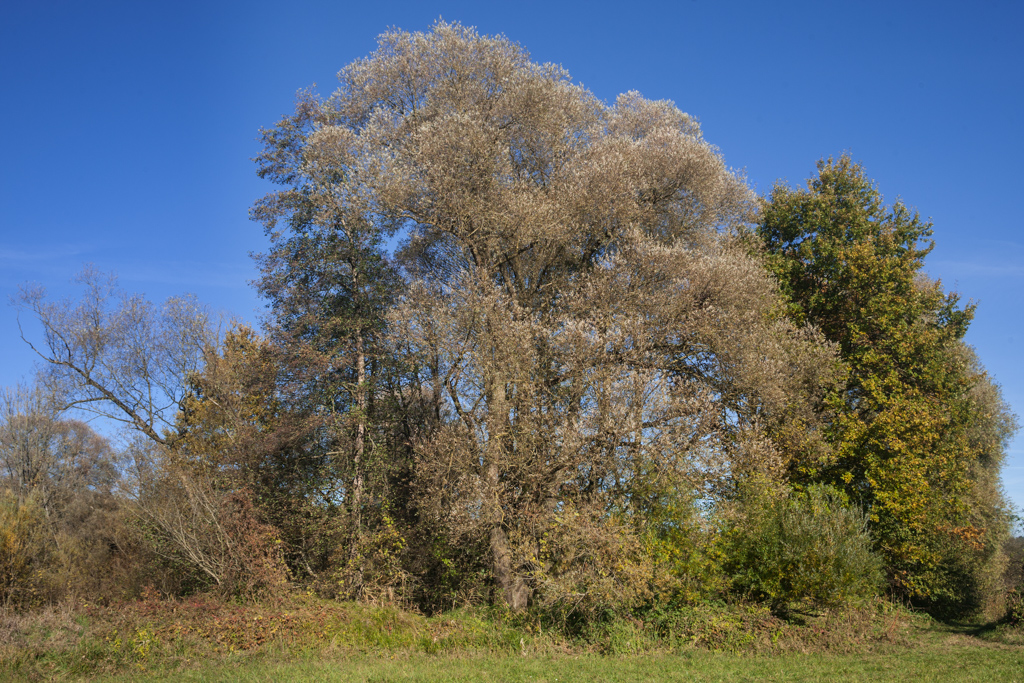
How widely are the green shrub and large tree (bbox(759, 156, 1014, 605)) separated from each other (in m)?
4.52

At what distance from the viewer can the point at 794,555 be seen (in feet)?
46.8

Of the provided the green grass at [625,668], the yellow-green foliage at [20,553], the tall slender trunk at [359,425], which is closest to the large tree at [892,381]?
the green grass at [625,668]

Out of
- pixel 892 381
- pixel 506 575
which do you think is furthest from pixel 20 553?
pixel 892 381

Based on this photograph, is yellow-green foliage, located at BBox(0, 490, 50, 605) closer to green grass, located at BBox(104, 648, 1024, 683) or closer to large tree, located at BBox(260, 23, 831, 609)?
green grass, located at BBox(104, 648, 1024, 683)

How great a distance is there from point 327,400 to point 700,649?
12551 millimetres

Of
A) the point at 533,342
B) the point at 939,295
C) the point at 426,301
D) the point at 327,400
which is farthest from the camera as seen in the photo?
the point at 939,295

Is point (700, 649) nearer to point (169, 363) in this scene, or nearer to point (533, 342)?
point (533, 342)

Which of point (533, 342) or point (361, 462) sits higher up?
point (533, 342)

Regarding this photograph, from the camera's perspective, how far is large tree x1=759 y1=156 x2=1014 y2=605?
63.7 feet

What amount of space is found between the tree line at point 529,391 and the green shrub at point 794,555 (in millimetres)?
76

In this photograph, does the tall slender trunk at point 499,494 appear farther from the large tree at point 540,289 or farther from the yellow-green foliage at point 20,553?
the yellow-green foliage at point 20,553

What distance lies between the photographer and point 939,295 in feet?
74.9

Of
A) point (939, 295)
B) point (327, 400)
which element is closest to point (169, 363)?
point (327, 400)

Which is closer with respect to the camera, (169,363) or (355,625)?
(355,625)
